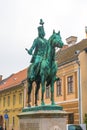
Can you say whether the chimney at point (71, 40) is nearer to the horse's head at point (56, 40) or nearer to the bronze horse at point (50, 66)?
the bronze horse at point (50, 66)

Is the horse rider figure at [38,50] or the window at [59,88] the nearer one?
the horse rider figure at [38,50]

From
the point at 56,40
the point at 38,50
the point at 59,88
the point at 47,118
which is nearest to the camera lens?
the point at 47,118

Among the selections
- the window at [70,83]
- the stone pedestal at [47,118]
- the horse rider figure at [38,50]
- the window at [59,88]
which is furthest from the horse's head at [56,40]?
the window at [59,88]

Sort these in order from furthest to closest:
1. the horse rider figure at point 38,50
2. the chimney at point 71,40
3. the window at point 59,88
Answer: the chimney at point 71,40 < the window at point 59,88 < the horse rider figure at point 38,50

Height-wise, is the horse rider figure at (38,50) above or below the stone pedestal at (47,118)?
above

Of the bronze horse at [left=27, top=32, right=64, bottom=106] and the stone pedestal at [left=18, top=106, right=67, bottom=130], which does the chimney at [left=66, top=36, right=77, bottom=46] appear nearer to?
the bronze horse at [left=27, top=32, right=64, bottom=106]

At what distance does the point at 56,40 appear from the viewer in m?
A: 15.3

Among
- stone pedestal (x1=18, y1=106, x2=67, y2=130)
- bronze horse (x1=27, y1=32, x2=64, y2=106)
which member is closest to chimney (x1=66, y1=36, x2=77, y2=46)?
bronze horse (x1=27, y1=32, x2=64, y2=106)

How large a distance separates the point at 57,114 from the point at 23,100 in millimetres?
33045

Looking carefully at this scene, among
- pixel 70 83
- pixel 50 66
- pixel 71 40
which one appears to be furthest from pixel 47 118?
pixel 71 40

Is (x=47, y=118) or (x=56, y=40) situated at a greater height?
(x=56, y=40)

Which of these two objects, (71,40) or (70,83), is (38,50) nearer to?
(70,83)

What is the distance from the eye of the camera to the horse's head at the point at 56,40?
600 inches

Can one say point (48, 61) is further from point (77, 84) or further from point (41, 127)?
point (77, 84)
